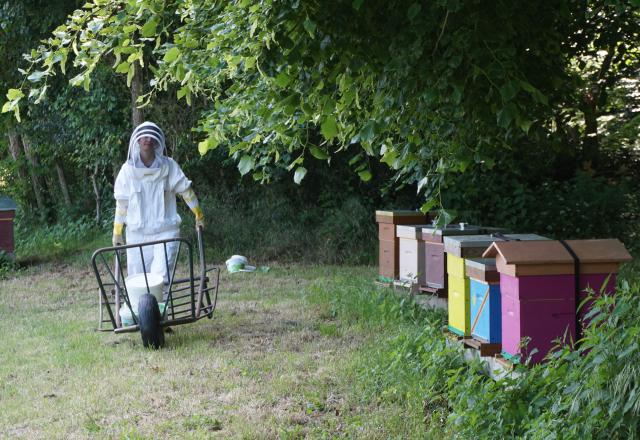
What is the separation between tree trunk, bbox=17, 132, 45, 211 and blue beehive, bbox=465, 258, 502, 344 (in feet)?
39.8

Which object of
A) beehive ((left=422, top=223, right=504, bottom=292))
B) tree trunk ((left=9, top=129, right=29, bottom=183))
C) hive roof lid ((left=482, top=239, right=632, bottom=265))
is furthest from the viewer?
tree trunk ((left=9, top=129, right=29, bottom=183))

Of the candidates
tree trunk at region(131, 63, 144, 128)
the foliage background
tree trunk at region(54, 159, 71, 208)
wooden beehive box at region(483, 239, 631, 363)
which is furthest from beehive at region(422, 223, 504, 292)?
tree trunk at region(54, 159, 71, 208)

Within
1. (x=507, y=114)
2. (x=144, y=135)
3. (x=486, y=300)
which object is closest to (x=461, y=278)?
(x=486, y=300)

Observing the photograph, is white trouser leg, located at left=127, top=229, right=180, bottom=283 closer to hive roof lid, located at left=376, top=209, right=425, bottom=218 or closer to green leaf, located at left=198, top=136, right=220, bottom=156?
hive roof lid, located at left=376, top=209, right=425, bottom=218

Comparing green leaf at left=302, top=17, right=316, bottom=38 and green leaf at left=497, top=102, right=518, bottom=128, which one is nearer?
green leaf at left=302, top=17, right=316, bottom=38

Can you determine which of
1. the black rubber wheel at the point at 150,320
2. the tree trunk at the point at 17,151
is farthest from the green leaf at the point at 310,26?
the tree trunk at the point at 17,151

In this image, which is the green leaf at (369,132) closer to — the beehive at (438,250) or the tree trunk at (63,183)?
the beehive at (438,250)

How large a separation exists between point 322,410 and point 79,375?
6.07 ft

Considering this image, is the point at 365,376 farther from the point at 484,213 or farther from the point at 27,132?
the point at 27,132

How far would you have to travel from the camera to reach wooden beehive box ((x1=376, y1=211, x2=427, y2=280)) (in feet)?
24.6

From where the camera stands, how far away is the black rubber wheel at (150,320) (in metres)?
5.84

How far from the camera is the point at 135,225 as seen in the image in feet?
22.8

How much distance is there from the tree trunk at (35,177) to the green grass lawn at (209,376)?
7.38 m

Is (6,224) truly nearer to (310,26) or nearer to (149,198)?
(149,198)
